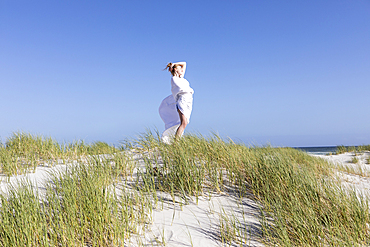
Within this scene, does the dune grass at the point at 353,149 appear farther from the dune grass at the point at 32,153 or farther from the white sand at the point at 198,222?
the dune grass at the point at 32,153

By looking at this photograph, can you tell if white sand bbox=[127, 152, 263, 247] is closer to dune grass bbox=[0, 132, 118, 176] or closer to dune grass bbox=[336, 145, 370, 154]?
dune grass bbox=[0, 132, 118, 176]

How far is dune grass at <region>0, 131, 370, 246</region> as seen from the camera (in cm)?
187

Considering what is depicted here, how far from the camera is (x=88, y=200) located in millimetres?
1986

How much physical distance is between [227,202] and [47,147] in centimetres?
420

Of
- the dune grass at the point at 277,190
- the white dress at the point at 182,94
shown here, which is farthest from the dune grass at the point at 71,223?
the white dress at the point at 182,94

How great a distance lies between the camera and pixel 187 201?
263 cm

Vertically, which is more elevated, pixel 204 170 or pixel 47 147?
pixel 47 147

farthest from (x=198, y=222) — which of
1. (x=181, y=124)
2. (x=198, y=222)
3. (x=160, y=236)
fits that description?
(x=181, y=124)

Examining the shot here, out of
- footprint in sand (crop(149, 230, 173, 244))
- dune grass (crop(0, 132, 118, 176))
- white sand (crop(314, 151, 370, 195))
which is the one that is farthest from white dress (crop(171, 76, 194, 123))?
white sand (crop(314, 151, 370, 195))

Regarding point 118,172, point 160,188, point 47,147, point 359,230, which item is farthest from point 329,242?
point 47,147

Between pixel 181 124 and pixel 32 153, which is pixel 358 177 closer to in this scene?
pixel 181 124

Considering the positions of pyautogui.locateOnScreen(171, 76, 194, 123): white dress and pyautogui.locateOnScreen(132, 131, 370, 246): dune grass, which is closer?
pyautogui.locateOnScreen(132, 131, 370, 246): dune grass

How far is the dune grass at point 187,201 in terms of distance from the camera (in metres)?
1.87

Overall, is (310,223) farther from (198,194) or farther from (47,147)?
(47,147)
